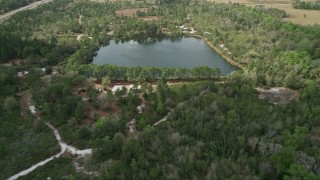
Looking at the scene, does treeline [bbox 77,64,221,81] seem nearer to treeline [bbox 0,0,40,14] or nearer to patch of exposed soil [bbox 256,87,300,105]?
patch of exposed soil [bbox 256,87,300,105]

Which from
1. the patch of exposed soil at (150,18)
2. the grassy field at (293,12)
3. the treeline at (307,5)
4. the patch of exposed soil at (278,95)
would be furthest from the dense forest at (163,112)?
the treeline at (307,5)

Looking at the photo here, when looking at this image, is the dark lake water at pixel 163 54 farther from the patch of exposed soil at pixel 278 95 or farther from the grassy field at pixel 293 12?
the grassy field at pixel 293 12

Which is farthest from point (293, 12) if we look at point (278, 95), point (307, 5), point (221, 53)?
point (278, 95)

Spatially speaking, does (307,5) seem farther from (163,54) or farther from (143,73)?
(143,73)

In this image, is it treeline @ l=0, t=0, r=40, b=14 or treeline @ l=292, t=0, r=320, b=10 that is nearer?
treeline @ l=0, t=0, r=40, b=14

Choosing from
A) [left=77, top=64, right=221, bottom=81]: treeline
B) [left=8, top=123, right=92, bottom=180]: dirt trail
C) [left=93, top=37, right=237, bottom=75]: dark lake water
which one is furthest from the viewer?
[left=93, top=37, right=237, bottom=75]: dark lake water

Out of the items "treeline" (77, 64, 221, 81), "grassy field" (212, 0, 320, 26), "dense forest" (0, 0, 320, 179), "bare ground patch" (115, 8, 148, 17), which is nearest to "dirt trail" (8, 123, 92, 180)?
"dense forest" (0, 0, 320, 179)

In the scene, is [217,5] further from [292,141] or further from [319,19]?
[292,141]
